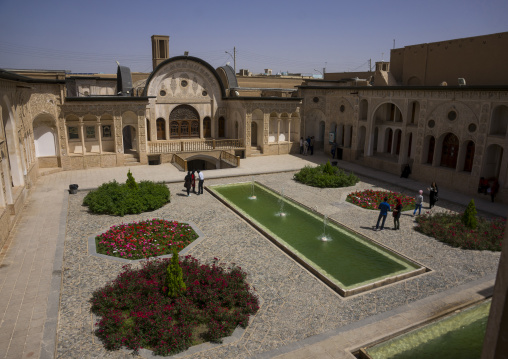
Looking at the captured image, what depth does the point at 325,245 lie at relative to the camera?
43.2 ft

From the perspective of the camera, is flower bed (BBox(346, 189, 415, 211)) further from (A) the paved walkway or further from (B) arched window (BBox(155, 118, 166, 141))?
(B) arched window (BBox(155, 118, 166, 141))

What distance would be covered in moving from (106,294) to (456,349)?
797 cm

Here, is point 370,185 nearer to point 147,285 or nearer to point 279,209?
point 279,209

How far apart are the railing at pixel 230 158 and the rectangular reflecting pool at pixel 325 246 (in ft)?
20.8

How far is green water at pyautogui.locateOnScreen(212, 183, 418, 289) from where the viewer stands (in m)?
11.1

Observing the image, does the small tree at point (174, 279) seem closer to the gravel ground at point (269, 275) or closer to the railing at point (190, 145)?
the gravel ground at point (269, 275)

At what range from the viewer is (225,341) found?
7.90 metres

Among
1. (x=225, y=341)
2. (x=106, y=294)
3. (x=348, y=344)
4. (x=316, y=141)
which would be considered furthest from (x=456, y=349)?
(x=316, y=141)

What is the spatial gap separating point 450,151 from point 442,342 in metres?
15.0

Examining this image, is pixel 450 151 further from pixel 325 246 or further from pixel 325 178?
pixel 325 246

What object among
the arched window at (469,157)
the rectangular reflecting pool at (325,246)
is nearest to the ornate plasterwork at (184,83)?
the rectangular reflecting pool at (325,246)

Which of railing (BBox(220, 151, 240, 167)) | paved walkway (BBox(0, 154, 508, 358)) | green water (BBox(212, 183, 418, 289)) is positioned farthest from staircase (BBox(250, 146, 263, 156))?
green water (BBox(212, 183, 418, 289))

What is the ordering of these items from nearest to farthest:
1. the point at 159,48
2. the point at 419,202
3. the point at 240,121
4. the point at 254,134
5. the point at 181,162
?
the point at 419,202 < the point at 181,162 < the point at 240,121 < the point at 254,134 < the point at 159,48

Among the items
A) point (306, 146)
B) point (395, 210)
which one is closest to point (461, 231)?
point (395, 210)
